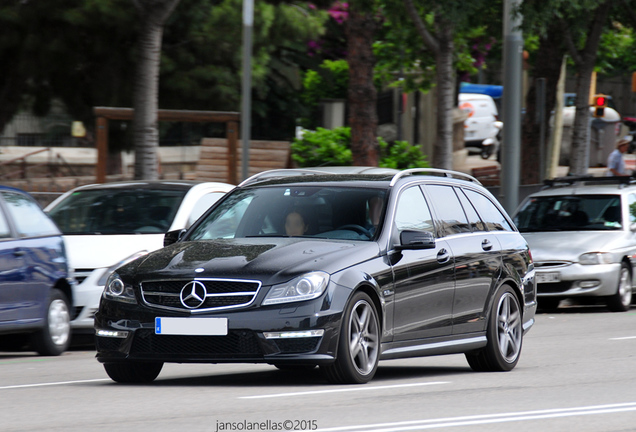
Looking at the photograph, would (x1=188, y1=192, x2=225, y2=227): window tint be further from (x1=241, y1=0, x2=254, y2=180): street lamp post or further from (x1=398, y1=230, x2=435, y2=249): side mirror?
(x1=398, y1=230, x2=435, y2=249): side mirror

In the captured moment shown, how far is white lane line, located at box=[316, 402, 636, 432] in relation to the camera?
6.36m

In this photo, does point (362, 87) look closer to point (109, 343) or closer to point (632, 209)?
point (632, 209)

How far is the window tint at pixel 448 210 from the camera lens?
9.50 m

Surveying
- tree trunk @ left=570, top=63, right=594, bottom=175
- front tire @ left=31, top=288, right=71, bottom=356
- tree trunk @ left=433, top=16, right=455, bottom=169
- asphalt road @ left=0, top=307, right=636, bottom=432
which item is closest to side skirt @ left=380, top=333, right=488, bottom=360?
asphalt road @ left=0, top=307, right=636, bottom=432

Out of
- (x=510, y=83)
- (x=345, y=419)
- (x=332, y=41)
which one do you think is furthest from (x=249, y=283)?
(x=332, y=41)

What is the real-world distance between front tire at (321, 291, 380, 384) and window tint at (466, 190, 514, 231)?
233 centimetres

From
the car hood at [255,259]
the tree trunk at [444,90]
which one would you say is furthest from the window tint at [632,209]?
the car hood at [255,259]

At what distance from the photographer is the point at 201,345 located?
307 inches

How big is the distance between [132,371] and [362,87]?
14453 mm

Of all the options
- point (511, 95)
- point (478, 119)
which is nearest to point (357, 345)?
point (511, 95)

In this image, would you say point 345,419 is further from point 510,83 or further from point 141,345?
point 510,83

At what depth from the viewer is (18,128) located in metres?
27.8

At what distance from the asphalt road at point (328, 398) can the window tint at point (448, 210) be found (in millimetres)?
1117

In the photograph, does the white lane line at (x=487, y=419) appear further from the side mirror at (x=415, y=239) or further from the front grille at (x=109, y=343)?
the front grille at (x=109, y=343)
